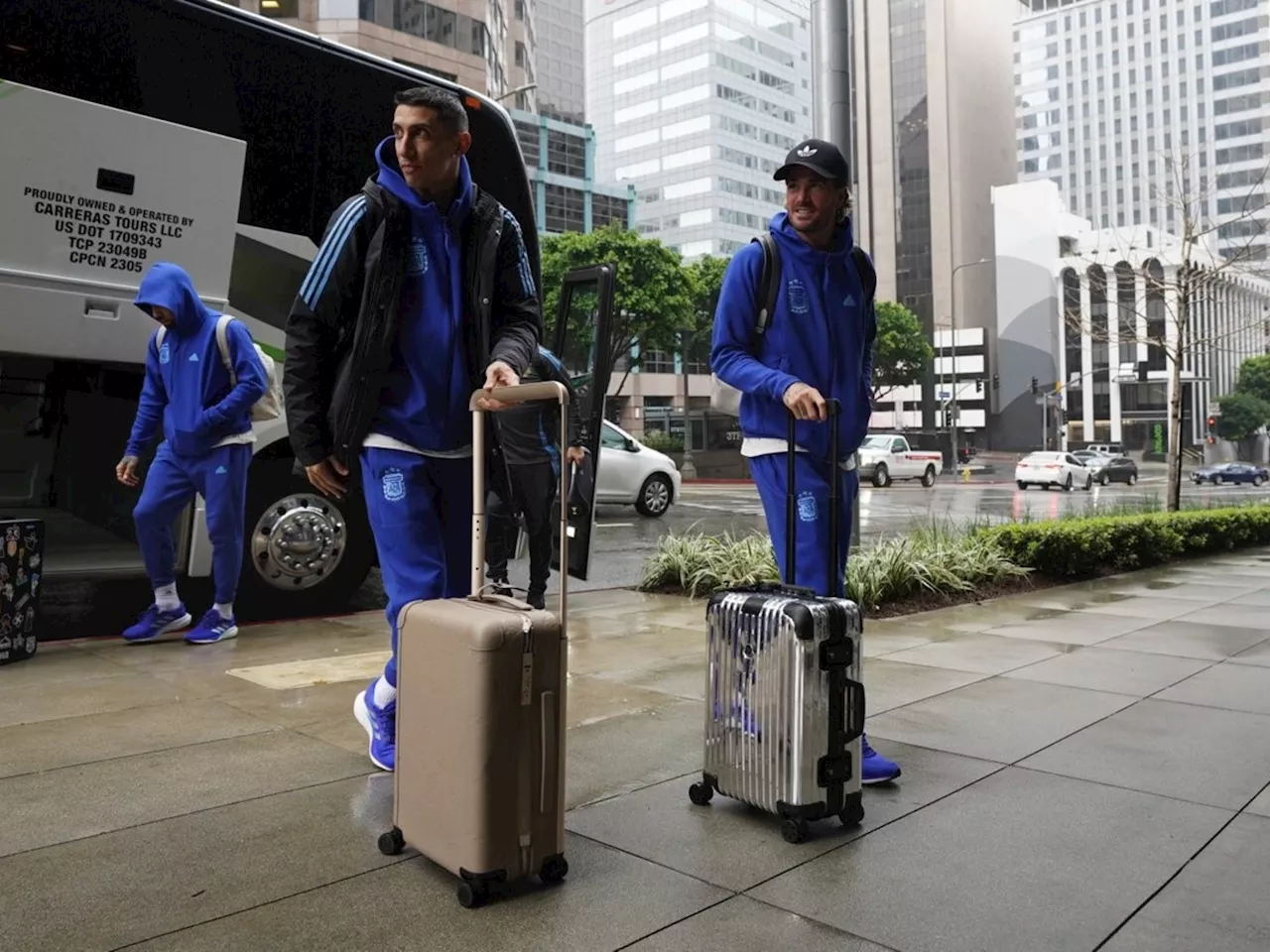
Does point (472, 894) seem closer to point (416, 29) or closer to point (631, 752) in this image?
point (631, 752)

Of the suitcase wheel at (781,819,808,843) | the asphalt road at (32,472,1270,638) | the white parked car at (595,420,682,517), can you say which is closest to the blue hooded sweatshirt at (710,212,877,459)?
the suitcase wheel at (781,819,808,843)

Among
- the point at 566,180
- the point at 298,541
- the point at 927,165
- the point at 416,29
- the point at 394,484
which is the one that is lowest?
the point at 298,541

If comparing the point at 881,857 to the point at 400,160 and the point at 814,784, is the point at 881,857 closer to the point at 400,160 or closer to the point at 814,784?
the point at 814,784

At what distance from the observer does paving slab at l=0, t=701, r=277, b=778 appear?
145 inches

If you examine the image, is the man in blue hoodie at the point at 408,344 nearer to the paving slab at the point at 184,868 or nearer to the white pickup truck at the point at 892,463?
the paving slab at the point at 184,868

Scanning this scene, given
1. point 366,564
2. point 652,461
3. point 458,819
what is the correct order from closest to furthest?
1. point 458,819
2. point 366,564
3. point 652,461

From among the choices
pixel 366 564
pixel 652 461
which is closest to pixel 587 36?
pixel 652 461

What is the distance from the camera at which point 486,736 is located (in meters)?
2.41

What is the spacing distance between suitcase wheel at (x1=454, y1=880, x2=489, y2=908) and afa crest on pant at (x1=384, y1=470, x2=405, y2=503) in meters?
1.19

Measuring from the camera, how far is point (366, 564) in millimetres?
7027

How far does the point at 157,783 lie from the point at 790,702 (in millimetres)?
2053

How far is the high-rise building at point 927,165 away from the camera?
4085 inches

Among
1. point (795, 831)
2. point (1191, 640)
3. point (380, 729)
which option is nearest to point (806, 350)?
point (795, 831)

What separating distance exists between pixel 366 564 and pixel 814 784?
15.4 ft
